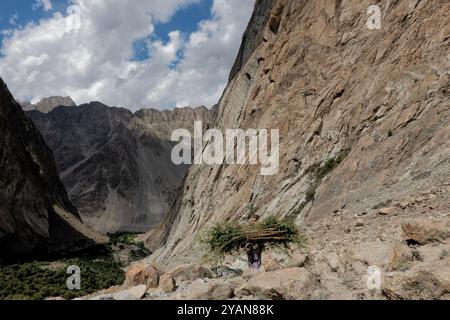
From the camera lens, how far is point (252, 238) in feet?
45.0

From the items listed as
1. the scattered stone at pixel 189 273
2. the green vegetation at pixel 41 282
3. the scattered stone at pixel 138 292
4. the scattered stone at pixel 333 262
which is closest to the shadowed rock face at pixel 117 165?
the green vegetation at pixel 41 282

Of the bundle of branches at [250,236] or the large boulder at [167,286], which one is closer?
the large boulder at [167,286]

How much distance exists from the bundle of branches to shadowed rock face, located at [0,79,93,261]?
39.9 meters

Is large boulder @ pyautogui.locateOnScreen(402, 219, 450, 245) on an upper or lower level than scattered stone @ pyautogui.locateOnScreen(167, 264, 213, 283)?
upper

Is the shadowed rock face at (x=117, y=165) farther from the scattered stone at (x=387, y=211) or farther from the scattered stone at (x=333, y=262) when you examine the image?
the scattered stone at (x=333, y=262)

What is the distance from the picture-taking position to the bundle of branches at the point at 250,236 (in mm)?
13797

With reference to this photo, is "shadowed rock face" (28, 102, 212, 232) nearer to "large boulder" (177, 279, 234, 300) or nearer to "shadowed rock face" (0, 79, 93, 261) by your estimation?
"shadowed rock face" (0, 79, 93, 261)

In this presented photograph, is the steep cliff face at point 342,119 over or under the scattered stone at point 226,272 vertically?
over

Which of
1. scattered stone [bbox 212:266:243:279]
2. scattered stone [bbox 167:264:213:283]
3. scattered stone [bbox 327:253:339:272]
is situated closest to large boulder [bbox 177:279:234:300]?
scattered stone [bbox 327:253:339:272]

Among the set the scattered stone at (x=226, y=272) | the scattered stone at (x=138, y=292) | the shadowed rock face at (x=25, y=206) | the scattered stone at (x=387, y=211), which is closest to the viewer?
the scattered stone at (x=138, y=292)

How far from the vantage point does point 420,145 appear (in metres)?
17.6

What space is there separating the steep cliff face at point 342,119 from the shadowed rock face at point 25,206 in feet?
65.2

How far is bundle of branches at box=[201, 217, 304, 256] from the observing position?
13.8 meters

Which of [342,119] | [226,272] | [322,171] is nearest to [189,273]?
[226,272]
